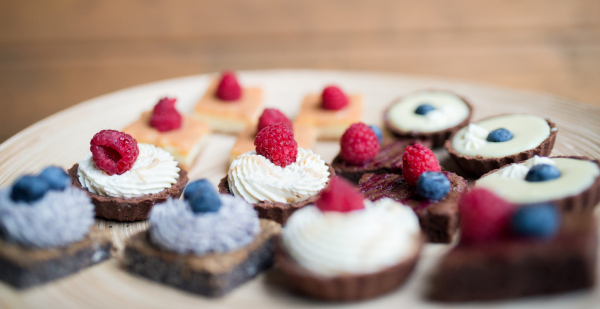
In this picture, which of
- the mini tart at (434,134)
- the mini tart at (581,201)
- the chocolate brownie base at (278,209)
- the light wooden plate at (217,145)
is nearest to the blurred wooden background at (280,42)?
the light wooden plate at (217,145)

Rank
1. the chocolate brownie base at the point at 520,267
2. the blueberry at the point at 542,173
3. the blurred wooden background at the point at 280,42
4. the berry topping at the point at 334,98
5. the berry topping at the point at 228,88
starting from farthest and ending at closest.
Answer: the blurred wooden background at the point at 280,42, the berry topping at the point at 228,88, the berry topping at the point at 334,98, the blueberry at the point at 542,173, the chocolate brownie base at the point at 520,267

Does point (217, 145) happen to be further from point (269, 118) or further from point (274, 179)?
→ point (274, 179)

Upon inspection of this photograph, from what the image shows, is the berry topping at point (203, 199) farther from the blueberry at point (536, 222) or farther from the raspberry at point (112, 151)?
the blueberry at point (536, 222)

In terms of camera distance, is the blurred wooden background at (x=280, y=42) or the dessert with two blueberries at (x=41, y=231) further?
the blurred wooden background at (x=280, y=42)

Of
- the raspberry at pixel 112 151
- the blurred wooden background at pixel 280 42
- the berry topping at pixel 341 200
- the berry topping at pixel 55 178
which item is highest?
the berry topping at pixel 55 178

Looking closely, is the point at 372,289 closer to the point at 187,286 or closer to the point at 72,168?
the point at 187,286

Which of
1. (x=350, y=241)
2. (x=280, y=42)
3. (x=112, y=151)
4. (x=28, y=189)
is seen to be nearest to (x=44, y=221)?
(x=28, y=189)

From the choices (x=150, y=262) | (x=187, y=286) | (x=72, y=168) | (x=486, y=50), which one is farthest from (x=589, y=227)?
(x=486, y=50)
